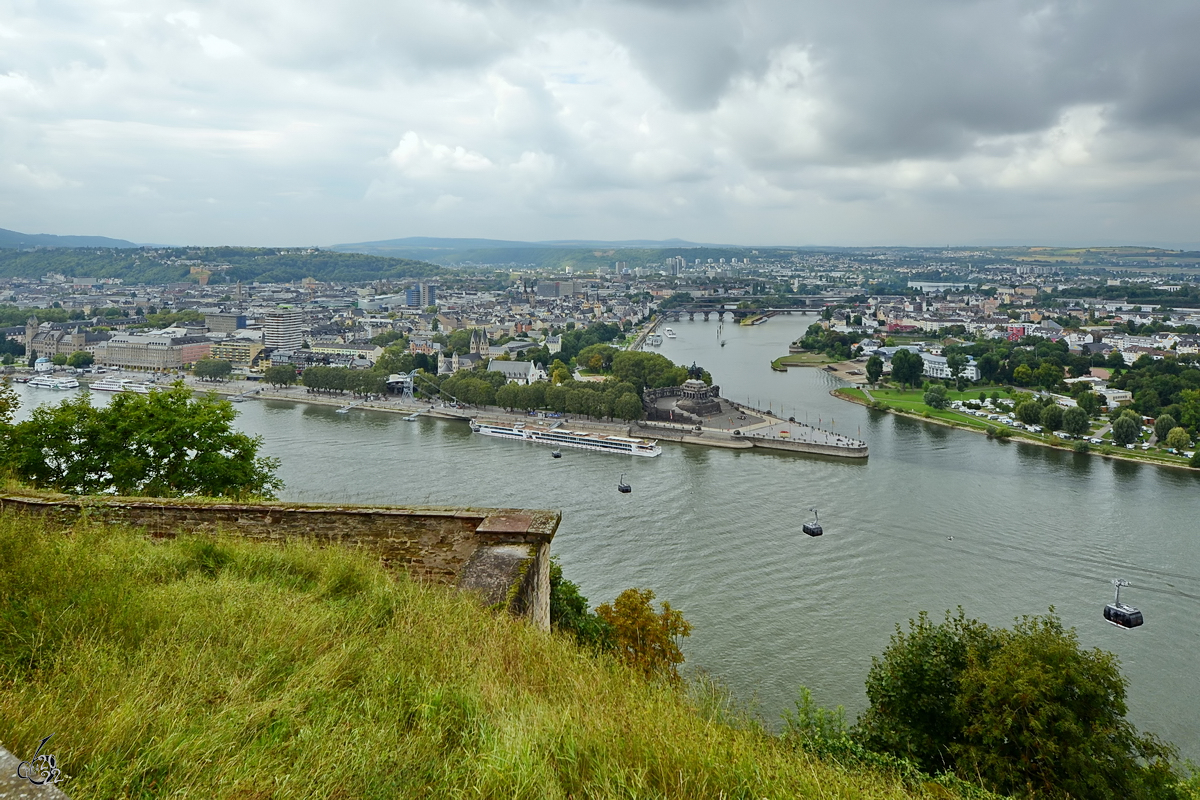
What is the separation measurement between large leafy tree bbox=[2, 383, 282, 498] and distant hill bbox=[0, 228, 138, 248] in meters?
105

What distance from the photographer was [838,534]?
8109mm

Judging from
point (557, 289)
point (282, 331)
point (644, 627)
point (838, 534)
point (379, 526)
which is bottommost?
point (838, 534)

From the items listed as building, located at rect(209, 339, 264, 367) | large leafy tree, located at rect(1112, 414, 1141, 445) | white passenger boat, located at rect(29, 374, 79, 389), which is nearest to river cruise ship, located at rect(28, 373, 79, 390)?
white passenger boat, located at rect(29, 374, 79, 389)

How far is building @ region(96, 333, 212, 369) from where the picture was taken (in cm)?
2459

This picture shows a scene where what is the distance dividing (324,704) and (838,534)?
739cm

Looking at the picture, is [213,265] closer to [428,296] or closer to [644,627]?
[428,296]

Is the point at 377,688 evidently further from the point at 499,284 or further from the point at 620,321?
the point at 499,284

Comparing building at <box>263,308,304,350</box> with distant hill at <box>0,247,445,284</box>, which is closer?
building at <box>263,308,304,350</box>

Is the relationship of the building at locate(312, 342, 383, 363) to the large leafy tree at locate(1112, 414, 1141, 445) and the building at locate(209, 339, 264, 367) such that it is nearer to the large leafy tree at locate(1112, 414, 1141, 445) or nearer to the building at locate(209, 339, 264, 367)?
the building at locate(209, 339, 264, 367)

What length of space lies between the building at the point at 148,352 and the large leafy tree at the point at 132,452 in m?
21.6

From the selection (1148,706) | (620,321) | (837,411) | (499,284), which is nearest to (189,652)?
(1148,706)

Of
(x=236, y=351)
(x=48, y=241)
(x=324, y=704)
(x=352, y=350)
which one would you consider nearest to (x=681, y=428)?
(x=324, y=704)

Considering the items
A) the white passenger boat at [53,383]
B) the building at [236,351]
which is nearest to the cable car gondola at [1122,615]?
the white passenger boat at [53,383]

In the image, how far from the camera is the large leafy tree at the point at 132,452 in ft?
15.7
